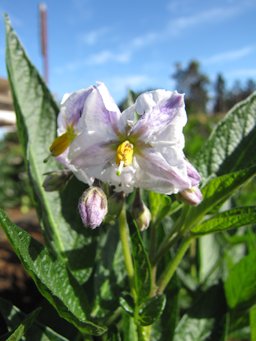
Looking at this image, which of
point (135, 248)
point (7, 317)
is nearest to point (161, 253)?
point (135, 248)

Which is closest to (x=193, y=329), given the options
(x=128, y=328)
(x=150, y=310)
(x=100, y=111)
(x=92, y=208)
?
(x=128, y=328)

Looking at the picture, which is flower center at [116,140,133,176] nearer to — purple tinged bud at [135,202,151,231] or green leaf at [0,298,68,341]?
purple tinged bud at [135,202,151,231]

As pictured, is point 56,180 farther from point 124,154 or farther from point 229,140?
point 229,140

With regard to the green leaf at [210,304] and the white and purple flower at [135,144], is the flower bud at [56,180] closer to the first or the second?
the white and purple flower at [135,144]

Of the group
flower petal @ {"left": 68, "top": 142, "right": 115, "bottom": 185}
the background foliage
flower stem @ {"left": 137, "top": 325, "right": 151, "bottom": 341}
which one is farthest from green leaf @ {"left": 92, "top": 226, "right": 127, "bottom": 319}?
flower petal @ {"left": 68, "top": 142, "right": 115, "bottom": 185}

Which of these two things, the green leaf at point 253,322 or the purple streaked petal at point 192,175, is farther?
the green leaf at point 253,322

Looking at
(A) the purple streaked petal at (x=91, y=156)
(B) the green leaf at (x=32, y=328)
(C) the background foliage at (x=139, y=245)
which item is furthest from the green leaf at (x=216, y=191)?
(B) the green leaf at (x=32, y=328)

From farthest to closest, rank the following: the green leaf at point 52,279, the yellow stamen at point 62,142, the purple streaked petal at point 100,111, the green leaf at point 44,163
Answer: the green leaf at point 44,163
the yellow stamen at point 62,142
the purple streaked petal at point 100,111
the green leaf at point 52,279
